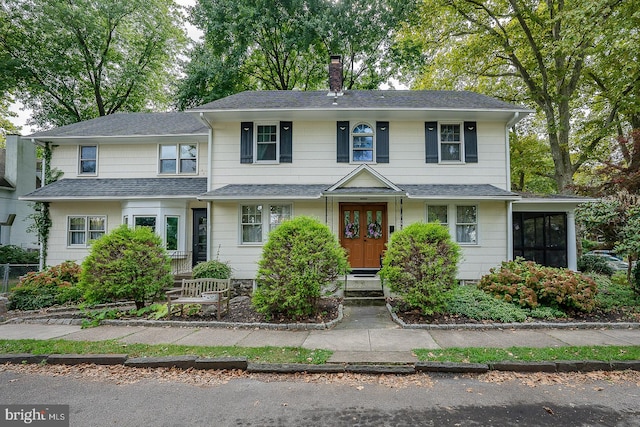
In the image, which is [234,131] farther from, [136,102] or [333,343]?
[136,102]

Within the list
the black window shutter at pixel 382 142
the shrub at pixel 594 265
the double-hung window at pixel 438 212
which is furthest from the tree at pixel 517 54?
the black window shutter at pixel 382 142

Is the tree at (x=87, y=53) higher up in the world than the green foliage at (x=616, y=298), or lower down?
higher up

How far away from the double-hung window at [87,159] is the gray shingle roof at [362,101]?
5.73 m

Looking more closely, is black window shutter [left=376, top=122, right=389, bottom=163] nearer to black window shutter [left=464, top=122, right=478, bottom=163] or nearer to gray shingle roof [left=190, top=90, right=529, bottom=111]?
gray shingle roof [left=190, top=90, right=529, bottom=111]

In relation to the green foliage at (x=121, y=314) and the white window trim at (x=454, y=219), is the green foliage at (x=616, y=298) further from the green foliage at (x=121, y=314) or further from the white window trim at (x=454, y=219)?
the green foliage at (x=121, y=314)

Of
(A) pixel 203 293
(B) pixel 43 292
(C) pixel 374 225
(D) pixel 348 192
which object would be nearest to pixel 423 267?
(D) pixel 348 192

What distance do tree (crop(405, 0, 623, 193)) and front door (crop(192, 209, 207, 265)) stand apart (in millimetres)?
15781

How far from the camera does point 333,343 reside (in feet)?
18.4

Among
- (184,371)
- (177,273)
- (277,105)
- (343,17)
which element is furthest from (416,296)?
(343,17)

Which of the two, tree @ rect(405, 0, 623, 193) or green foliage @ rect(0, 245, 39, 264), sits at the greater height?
tree @ rect(405, 0, 623, 193)

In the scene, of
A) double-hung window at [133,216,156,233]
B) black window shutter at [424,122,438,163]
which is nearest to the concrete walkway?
double-hung window at [133,216,156,233]

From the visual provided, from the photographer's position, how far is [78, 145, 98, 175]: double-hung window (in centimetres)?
1273

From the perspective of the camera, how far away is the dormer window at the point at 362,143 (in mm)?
11031

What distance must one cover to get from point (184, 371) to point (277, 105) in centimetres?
870
